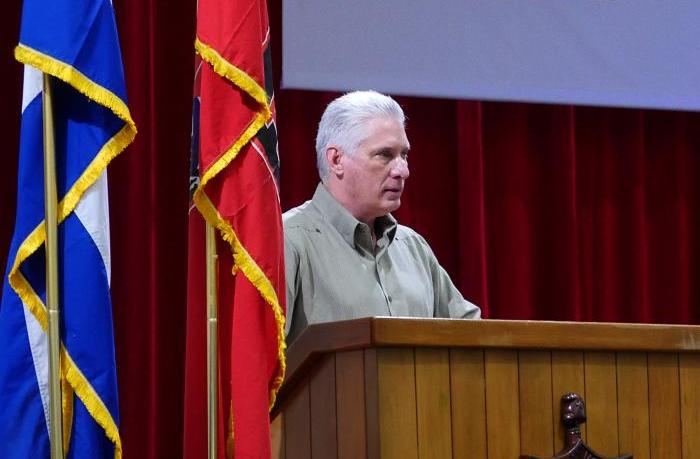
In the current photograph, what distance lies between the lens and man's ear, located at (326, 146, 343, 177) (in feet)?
12.2

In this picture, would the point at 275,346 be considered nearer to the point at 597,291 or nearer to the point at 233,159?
the point at 233,159

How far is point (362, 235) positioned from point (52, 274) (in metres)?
1.25

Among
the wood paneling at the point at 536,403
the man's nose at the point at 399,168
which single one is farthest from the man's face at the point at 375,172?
the wood paneling at the point at 536,403

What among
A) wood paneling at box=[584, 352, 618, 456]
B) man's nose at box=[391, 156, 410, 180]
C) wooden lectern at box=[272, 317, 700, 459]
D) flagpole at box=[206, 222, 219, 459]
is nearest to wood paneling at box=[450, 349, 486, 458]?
wooden lectern at box=[272, 317, 700, 459]

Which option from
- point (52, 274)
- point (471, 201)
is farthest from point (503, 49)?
point (52, 274)

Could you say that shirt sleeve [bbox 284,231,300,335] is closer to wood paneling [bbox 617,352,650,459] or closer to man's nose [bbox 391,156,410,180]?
Answer: man's nose [bbox 391,156,410,180]

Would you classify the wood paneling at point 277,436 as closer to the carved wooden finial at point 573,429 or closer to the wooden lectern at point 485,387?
the wooden lectern at point 485,387

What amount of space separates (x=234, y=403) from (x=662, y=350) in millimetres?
928

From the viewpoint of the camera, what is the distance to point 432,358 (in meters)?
2.56

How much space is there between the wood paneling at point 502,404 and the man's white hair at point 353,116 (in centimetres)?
120

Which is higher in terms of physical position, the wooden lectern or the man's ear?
the man's ear

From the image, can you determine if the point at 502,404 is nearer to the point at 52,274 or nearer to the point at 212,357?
the point at 212,357

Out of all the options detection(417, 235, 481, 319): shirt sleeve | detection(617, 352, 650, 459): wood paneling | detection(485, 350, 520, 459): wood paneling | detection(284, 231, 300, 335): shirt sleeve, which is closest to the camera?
detection(485, 350, 520, 459): wood paneling

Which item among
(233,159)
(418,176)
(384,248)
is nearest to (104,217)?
(233,159)
